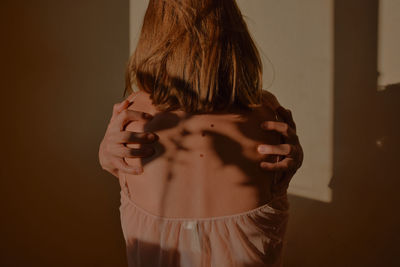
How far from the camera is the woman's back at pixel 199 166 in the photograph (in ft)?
2.60

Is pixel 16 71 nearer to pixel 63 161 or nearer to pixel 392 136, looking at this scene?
pixel 63 161

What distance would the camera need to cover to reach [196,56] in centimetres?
80

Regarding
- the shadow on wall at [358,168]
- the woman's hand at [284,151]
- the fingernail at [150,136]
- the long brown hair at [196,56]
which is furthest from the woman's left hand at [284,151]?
the shadow on wall at [358,168]

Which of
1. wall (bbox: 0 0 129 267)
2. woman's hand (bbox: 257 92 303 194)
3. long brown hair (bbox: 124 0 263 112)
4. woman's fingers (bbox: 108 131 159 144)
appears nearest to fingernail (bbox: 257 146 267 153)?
woman's hand (bbox: 257 92 303 194)

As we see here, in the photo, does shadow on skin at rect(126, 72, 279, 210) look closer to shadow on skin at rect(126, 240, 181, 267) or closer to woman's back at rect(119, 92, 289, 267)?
woman's back at rect(119, 92, 289, 267)

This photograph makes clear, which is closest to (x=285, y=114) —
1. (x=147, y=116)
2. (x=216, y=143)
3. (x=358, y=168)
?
(x=216, y=143)

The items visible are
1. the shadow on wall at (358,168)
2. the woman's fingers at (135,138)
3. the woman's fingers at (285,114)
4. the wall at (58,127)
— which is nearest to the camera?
the woman's fingers at (135,138)

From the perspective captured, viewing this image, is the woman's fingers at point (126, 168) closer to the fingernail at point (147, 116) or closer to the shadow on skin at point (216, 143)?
the shadow on skin at point (216, 143)

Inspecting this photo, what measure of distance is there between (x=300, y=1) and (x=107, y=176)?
51.4 inches

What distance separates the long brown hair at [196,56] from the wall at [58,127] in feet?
2.11

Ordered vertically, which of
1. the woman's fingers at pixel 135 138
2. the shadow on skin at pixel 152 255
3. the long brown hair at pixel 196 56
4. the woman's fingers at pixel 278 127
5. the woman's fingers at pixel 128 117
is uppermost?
the long brown hair at pixel 196 56

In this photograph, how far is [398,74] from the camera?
1.33 m

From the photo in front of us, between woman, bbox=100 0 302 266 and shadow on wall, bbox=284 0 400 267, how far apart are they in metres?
0.76

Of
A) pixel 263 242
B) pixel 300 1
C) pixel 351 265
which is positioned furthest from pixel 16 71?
pixel 351 265
